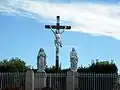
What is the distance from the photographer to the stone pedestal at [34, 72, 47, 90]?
33250mm

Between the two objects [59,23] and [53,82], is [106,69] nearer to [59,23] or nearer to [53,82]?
[59,23]

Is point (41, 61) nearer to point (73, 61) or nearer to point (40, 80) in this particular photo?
point (40, 80)

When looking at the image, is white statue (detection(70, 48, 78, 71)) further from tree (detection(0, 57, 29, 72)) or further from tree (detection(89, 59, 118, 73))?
tree (detection(0, 57, 29, 72))

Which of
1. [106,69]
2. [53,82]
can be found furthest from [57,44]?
[53,82]

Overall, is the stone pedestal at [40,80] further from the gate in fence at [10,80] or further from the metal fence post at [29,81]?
the gate in fence at [10,80]

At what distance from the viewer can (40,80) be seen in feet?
110

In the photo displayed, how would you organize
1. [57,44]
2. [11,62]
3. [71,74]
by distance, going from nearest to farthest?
[71,74], [57,44], [11,62]

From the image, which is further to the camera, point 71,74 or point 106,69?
point 106,69

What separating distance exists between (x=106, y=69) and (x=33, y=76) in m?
10.5

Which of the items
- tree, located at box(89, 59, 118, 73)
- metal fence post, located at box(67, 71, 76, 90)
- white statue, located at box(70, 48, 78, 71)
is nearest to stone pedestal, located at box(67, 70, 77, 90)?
metal fence post, located at box(67, 71, 76, 90)

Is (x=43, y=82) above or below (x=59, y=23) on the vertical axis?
below

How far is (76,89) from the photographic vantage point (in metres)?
32.5

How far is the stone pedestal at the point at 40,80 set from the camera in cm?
3325

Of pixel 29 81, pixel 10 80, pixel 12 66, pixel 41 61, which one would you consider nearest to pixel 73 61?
pixel 41 61
